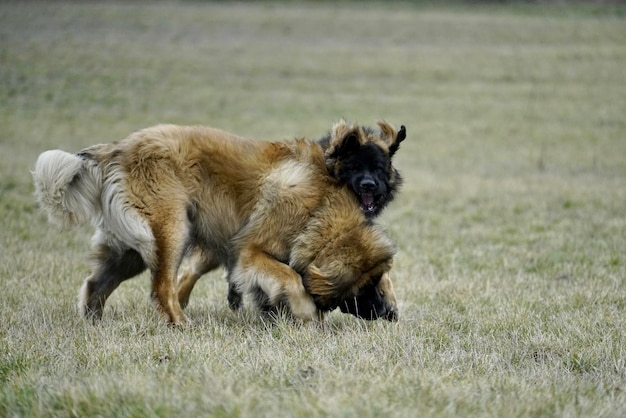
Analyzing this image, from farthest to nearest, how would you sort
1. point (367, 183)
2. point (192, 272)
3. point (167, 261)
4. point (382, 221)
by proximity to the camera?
point (382, 221)
point (192, 272)
point (367, 183)
point (167, 261)

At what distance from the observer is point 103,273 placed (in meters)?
6.63

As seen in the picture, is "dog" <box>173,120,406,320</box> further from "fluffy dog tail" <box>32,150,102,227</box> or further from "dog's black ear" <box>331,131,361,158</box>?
"fluffy dog tail" <box>32,150,102,227</box>

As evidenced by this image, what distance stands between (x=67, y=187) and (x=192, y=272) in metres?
1.56

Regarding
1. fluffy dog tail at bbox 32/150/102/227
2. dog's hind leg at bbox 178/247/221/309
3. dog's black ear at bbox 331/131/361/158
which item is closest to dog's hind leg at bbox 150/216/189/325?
fluffy dog tail at bbox 32/150/102/227

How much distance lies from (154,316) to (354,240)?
5.66 ft

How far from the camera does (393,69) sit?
3241cm

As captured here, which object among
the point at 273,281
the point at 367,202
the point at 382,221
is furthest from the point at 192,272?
the point at 382,221

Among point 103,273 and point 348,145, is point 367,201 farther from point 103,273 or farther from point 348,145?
point 103,273

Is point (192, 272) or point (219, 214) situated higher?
point (219, 214)

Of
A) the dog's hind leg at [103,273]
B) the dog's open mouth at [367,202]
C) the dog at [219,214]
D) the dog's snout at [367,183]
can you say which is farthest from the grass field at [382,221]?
the dog's snout at [367,183]

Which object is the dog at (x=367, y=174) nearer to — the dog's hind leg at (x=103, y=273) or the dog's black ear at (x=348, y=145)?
the dog's black ear at (x=348, y=145)

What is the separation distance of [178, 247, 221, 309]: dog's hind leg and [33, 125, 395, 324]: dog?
0.54 meters

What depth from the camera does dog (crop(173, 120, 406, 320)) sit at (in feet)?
20.4

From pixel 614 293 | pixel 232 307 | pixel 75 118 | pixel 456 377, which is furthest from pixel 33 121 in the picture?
pixel 456 377
